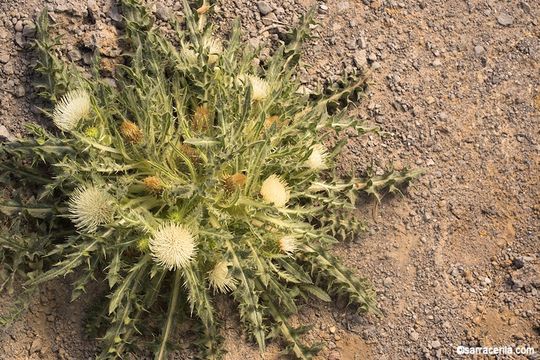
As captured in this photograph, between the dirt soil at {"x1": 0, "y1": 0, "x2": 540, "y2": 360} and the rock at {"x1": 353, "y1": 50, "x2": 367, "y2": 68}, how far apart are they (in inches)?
0.5

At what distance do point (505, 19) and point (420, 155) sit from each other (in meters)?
1.48

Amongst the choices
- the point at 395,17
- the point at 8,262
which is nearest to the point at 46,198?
the point at 8,262

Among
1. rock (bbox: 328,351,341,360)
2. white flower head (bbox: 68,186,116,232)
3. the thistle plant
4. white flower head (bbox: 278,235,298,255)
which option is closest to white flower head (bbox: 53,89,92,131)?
the thistle plant

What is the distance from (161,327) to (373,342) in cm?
161

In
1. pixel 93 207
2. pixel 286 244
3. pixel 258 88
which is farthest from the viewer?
pixel 258 88

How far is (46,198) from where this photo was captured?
4.25m

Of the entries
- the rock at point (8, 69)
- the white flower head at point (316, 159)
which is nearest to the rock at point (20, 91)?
the rock at point (8, 69)

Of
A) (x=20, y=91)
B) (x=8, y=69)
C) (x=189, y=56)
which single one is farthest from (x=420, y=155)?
(x=8, y=69)

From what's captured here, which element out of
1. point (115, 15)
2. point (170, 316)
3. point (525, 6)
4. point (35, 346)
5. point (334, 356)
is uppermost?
point (525, 6)

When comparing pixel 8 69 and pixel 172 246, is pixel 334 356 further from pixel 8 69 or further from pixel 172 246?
pixel 8 69

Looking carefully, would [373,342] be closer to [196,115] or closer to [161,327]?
[161,327]

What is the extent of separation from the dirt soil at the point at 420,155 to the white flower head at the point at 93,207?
3.14 feet

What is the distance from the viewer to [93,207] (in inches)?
142

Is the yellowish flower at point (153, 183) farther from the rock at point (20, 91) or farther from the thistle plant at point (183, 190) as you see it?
the rock at point (20, 91)
